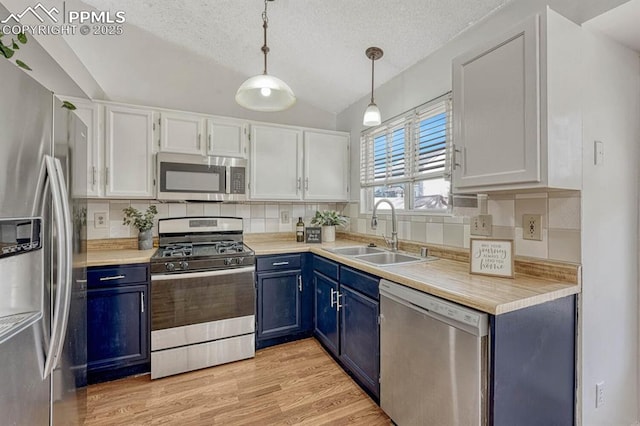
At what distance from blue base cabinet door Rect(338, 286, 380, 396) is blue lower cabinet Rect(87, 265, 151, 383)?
1.49m

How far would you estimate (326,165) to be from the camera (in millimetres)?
3232

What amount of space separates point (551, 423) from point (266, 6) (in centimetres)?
295

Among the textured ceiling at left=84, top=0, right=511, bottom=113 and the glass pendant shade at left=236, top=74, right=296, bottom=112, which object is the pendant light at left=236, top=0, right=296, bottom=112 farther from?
the textured ceiling at left=84, top=0, right=511, bottom=113

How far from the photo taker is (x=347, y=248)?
264 centimetres

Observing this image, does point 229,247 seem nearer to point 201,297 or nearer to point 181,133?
point 201,297

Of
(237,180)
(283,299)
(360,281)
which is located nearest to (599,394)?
(360,281)

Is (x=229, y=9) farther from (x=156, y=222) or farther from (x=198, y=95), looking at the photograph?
(x=156, y=222)

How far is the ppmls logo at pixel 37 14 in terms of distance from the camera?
1.73 metres

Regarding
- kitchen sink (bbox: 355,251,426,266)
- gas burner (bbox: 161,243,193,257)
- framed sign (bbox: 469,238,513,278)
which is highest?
framed sign (bbox: 469,238,513,278)

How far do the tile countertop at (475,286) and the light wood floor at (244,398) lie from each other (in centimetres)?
89

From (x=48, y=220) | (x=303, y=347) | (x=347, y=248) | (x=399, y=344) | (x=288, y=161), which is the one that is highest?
(x=288, y=161)

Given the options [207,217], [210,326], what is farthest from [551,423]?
[207,217]

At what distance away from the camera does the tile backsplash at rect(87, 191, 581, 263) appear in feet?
4.69

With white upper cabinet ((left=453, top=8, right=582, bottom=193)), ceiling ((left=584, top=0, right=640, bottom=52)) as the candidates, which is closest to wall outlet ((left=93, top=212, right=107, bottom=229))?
white upper cabinet ((left=453, top=8, right=582, bottom=193))
